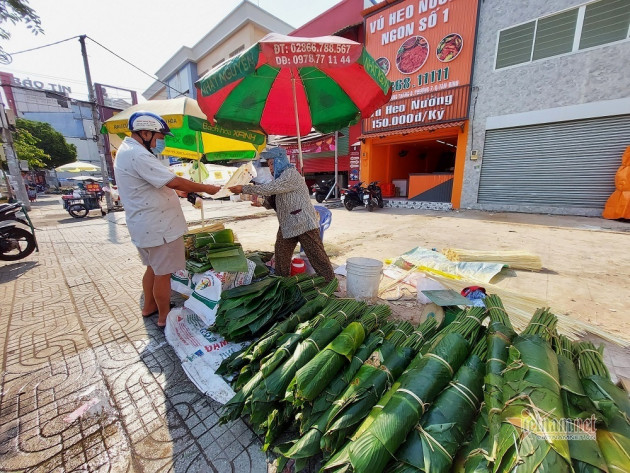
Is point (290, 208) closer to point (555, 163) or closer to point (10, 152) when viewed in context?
point (555, 163)

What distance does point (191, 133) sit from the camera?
17.0 ft

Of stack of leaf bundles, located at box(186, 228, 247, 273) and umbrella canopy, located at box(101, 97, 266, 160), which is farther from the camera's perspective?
umbrella canopy, located at box(101, 97, 266, 160)

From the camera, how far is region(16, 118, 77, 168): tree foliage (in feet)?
102

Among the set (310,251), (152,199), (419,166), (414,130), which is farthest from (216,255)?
(419,166)

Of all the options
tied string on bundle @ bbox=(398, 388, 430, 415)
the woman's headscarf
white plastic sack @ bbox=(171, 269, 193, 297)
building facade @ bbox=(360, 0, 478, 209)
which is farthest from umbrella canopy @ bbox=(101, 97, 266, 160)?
building facade @ bbox=(360, 0, 478, 209)

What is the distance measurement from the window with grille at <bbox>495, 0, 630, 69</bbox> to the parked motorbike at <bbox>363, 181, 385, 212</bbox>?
5.79m

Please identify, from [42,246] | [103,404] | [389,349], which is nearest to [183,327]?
[103,404]

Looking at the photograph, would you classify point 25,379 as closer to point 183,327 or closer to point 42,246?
point 183,327

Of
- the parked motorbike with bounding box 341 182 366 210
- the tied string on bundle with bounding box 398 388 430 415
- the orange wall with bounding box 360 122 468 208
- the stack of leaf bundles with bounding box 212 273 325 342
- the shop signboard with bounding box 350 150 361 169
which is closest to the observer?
the tied string on bundle with bounding box 398 388 430 415

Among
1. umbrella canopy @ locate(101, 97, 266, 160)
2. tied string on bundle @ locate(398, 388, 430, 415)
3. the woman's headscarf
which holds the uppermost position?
umbrella canopy @ locate(101, 97, 266, 160)

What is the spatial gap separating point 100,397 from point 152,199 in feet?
5.14

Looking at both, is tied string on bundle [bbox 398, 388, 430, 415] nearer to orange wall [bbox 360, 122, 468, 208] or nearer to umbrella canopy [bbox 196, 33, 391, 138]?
umbrella canopy [bbox 196, 33, 391, 138]

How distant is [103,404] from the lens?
178 cm

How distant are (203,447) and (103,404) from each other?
853mm
